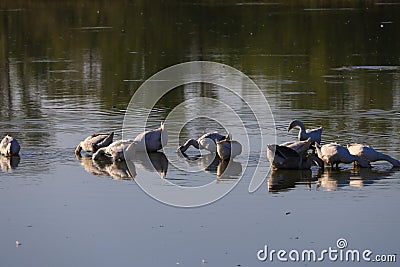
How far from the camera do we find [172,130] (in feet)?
55.0

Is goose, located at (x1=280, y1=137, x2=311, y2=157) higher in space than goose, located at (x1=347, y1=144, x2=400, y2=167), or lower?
higher

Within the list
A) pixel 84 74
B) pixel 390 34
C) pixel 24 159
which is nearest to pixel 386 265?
pixel 24 159

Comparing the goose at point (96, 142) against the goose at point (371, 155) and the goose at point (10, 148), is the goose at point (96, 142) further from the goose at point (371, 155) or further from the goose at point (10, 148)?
the goose at point (371, 155)

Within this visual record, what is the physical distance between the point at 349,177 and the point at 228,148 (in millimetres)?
1953

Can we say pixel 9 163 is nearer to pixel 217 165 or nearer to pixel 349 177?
pixel 217 165

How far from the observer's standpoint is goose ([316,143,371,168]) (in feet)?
43.9

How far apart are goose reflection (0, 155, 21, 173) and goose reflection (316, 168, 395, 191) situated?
13.7 feet

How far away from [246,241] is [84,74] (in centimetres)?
1590

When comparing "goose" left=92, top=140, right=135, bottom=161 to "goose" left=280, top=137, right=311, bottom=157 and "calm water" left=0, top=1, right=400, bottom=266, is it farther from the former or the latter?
"goose" left=280, top=137, right=311, bottom=157

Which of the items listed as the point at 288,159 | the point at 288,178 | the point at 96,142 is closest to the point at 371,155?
the point at 288,159

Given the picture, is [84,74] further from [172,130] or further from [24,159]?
[24,159]

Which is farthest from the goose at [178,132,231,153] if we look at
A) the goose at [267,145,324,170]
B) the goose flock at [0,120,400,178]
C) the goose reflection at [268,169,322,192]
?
the goose reflection at [268,169,322,192]

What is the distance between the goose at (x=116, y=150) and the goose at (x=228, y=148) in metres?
1.25

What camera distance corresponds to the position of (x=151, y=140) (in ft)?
48.9
